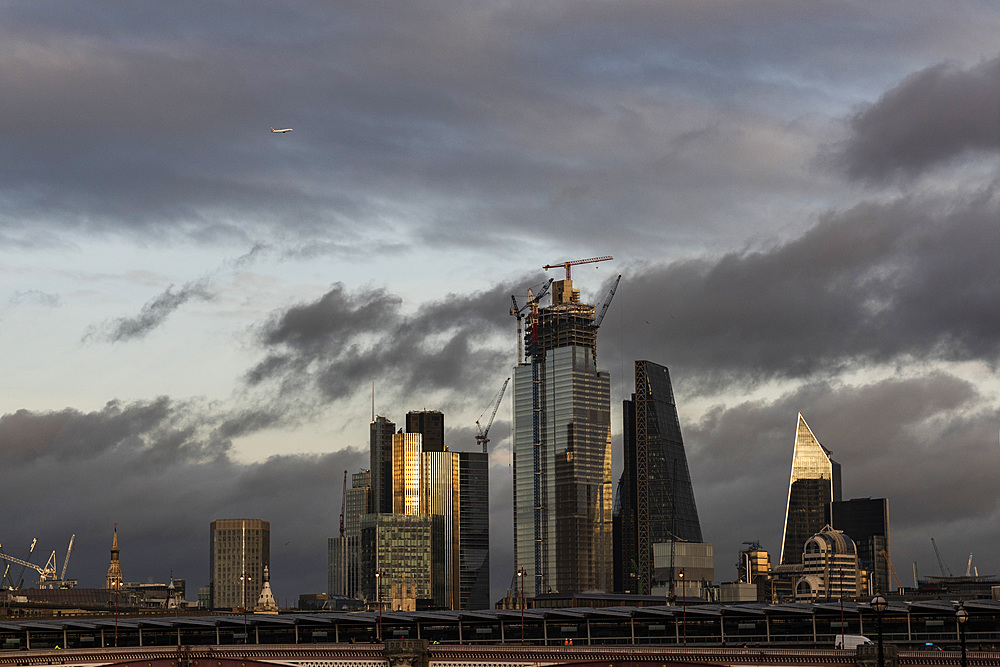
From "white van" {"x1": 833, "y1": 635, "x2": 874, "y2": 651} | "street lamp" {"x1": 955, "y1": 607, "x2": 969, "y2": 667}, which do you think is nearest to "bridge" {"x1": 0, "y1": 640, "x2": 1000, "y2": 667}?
"street lamp" {"x1": 955, "y1": 607, "x2": 969, "y2": 667}

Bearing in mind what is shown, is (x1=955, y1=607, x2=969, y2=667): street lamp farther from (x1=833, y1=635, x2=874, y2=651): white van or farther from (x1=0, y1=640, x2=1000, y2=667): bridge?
(x1=833, y1=635, x2=874, y2=651): white van

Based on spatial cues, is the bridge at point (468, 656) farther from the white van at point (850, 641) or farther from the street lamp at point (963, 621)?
the white van at point (850, 641)

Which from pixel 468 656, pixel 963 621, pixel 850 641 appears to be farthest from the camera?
pixel 850 641

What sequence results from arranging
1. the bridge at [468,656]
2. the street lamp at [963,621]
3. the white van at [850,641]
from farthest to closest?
the white van at [850,641] < the bridge at [468,656] < the street lamp at [963,621]

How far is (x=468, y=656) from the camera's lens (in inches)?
7126

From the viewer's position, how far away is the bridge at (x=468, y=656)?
156000 mm

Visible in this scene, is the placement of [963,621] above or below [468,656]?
above

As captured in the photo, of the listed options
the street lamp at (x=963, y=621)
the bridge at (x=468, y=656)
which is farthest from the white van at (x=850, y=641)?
the street lamp at (x=963, y=621)

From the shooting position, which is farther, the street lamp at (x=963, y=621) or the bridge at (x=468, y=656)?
the bridge at (x=468, y=656)

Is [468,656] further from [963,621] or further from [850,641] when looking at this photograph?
[963,621]

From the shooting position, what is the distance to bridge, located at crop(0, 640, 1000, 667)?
156 m

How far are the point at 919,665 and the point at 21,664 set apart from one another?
4836 inches

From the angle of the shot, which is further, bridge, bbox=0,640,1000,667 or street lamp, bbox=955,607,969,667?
bridge, bbox=0,640,1000,667

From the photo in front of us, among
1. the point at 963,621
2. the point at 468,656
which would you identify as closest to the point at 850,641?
the point at 468,656
